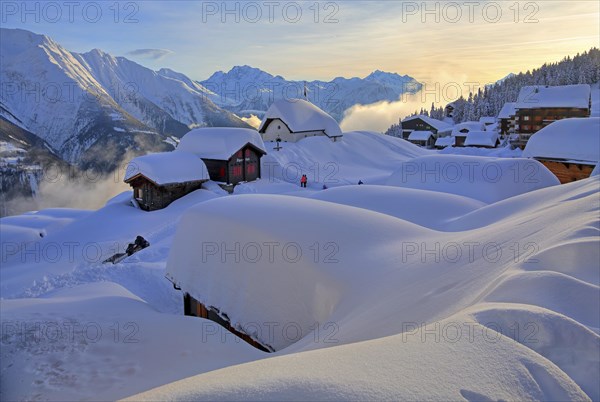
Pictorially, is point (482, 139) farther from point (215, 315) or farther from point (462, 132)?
point (215, 315)

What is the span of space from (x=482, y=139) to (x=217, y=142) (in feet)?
140

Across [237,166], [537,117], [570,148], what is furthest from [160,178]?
[537,117]

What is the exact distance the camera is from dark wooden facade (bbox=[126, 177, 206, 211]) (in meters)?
27.2

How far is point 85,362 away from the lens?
6.59 metres

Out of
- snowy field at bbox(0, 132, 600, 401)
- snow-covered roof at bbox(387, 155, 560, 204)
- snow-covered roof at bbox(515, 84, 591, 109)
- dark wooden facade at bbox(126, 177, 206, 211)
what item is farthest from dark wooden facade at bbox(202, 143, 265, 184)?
snow-covered roof at bbox(515, 84, 591, 109)

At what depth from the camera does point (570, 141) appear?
2116cm

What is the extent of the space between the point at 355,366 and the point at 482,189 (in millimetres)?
17937

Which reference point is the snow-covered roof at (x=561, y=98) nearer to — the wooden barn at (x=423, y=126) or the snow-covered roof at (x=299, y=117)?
the snow-covered roof at (x=299, y=117)

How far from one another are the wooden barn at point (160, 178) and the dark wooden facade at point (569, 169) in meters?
21.5

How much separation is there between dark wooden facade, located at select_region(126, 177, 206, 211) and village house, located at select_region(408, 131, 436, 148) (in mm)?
54107

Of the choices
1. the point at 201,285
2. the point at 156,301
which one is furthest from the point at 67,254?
the point at 201,285

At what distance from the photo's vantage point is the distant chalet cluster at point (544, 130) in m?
20.7

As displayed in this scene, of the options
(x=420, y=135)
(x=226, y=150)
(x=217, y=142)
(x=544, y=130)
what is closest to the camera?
(x=544, y=130)

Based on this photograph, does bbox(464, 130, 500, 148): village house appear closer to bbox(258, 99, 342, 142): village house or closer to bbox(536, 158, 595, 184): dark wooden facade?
bbox(258, 99, 342, 142): village house
